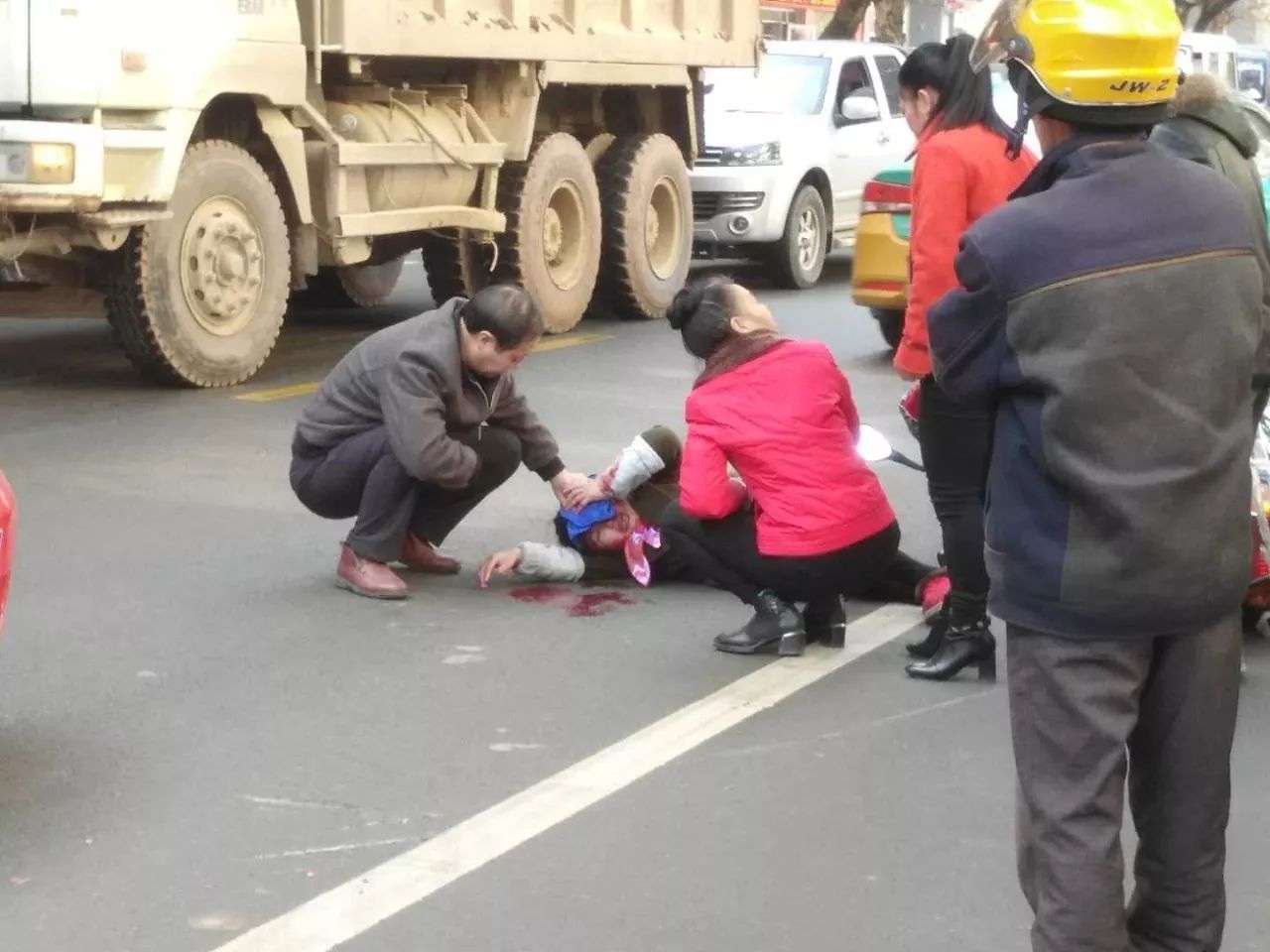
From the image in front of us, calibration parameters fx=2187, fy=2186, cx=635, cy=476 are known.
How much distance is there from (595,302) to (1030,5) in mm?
11777

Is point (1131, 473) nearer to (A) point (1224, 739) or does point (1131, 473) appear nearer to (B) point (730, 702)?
(A) point (1224, 739)

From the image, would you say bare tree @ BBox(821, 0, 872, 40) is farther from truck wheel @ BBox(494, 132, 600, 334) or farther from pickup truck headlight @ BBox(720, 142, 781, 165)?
truck wheel @ BBox(494, 132, 600, 334)

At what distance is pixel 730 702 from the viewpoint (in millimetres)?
5492

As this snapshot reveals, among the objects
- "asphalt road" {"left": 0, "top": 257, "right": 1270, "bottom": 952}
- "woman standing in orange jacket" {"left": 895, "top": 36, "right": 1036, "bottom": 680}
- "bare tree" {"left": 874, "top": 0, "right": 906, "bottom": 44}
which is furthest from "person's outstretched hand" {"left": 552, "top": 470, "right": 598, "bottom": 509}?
"bare tree" {"left": 874, "top": 0, "right": 906, "bottom": 44}

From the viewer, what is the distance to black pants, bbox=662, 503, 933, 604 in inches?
231

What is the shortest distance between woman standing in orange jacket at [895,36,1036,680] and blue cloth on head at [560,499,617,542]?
140 centimetres

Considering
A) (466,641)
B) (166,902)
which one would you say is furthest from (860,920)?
(466,641)

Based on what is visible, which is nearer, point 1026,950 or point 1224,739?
point 1224,739

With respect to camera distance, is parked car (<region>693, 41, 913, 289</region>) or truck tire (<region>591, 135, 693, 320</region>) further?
parked car (<region>693, 41, 913, 289</region>)

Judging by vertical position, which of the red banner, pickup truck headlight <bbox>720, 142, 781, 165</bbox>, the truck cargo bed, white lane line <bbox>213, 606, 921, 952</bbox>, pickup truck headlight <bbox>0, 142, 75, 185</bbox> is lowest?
white lane line <bbox>213, 606, 921, 952</bbox>

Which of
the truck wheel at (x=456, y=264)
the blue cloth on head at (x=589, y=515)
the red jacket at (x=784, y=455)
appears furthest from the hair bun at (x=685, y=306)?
the truck wheel at (x=456, y=264)

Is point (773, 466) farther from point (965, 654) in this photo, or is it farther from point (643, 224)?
point (643, 224)

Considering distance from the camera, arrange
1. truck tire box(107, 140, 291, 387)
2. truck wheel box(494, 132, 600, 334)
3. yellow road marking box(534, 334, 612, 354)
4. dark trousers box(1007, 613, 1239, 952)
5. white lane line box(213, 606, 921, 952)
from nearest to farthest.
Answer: dark trousers box(1007, 613, 1239, 952), white lane line box(213, 606, 921, 952), truck tire box(107, 140, 291, 387), yellow road marking box(534, 334, 612, 354), truck wheel box(494, 132, 600, 334)

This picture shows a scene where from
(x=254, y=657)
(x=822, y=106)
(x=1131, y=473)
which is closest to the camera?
(x=1131, y=473)
